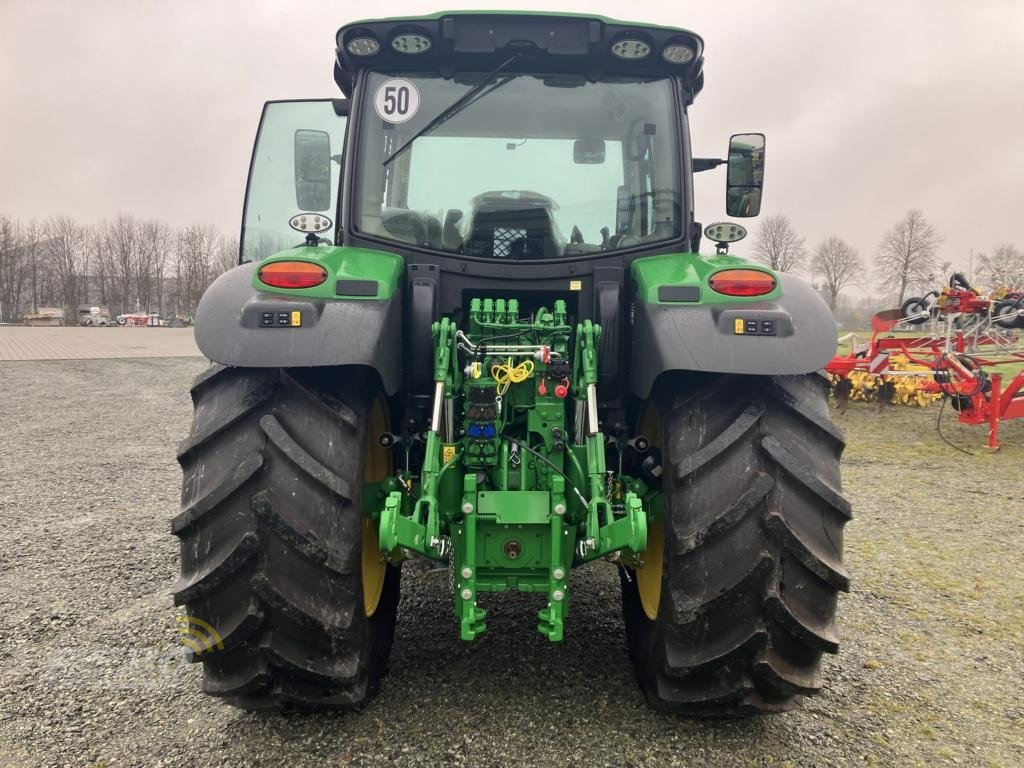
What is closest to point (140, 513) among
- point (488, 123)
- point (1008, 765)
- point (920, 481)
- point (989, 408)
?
point (488, 123)

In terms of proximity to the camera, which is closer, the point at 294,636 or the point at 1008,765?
the point at 294,636

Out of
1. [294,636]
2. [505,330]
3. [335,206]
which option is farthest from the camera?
[335,206]

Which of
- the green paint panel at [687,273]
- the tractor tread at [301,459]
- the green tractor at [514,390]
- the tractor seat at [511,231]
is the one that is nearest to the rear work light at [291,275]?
the green tractor at [514,390]

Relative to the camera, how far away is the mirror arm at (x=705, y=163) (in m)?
3.21

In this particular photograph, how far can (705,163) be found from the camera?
323 cm

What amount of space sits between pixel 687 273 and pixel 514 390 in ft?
2.35

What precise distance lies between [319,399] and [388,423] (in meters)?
0.60

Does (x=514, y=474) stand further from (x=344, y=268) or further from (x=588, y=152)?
(x=588, y=152)

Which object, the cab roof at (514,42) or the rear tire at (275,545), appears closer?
the rear tire at (275,545)

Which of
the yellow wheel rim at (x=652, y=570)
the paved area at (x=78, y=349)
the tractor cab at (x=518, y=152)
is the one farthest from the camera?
the paved area at (x=78, y=349)

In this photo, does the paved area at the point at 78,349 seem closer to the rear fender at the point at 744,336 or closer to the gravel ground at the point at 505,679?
the gravel ground at the point at 505,679

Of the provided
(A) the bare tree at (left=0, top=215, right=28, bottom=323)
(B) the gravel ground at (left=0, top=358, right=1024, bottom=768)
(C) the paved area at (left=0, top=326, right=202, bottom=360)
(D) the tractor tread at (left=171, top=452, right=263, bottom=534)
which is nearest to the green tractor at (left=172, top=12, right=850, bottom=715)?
(D) the tractor tread at (left=171, top=452, right=263, bottom=534)

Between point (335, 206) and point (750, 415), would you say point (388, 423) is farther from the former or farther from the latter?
point (750, 415)

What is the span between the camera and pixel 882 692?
2.57m
